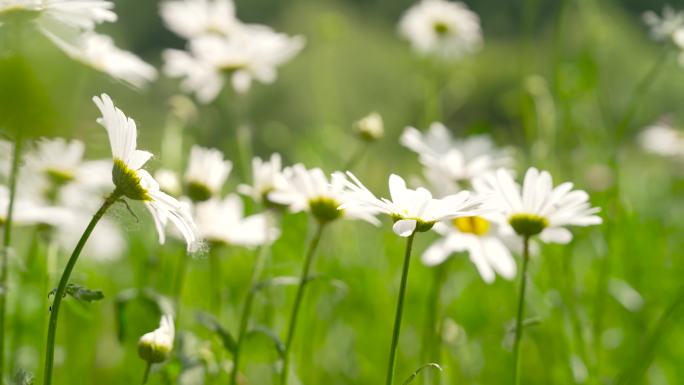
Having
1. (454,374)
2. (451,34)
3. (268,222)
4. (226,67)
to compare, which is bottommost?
(454,374)

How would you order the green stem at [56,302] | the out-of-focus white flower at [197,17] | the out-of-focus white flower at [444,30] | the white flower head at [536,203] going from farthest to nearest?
the out-of-focus white flower at [444,30] < the out-of-focus white flower at [197,17] < the white flower head at [536,203] < the green stem at [56,302]

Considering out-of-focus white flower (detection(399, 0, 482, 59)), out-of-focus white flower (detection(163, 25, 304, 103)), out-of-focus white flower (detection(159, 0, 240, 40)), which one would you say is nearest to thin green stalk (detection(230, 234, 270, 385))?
out-of-focus white flower (detection(163, 25, 304, 103))

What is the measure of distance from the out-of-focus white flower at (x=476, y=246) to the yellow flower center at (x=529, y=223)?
77 millimetres

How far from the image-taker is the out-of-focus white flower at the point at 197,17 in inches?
56.3

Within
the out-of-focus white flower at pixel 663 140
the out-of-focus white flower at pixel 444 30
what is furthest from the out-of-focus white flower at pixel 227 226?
the out-of-focus white flower at pixel 663 140

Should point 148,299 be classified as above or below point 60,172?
below

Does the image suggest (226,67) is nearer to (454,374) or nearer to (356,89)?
(454,374)

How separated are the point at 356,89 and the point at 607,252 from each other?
9.96m

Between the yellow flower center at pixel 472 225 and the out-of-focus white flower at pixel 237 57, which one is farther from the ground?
the out-of-focus white flower at pixel 237 57

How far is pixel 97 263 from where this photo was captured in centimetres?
183

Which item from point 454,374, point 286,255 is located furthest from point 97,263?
point 454,374

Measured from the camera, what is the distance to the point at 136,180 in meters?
0.59

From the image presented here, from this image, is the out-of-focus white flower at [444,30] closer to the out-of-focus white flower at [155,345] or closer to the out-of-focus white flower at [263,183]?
the out-of-focus white flower at [263,183]

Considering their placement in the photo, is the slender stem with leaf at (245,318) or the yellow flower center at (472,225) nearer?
the slender stem with leaf at (245,318)
